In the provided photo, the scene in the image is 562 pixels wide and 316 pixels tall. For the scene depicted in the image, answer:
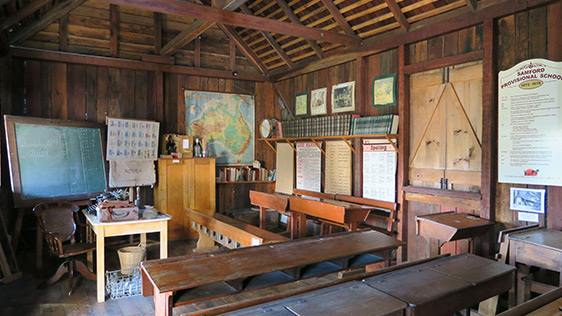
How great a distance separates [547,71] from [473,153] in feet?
3.71

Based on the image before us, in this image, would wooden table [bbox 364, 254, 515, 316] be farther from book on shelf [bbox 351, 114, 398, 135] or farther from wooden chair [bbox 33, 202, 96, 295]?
wooden chair [bbox 33, 202, 96, 295]

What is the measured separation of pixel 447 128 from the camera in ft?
14.9

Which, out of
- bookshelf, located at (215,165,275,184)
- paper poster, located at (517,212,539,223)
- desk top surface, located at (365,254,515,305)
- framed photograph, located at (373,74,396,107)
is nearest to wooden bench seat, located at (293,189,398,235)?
framed photograph, located at (373,74,396,107)

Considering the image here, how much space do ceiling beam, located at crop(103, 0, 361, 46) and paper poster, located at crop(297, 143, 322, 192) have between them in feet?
6.75

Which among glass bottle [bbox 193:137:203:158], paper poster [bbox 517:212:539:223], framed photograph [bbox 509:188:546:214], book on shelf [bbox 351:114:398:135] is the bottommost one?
paper poster [bbox 517:212:539:223]

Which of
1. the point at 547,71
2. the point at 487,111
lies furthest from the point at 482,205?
the point at 547,71

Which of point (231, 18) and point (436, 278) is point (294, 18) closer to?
point (231, 18)

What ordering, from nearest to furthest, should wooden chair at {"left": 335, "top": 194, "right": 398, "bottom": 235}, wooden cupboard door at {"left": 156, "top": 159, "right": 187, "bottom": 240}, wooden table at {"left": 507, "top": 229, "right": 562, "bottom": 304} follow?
1. wooden table at {"left": 507, "top": 229, "right": 562, "bottom": 304}
2. wooden chair at {"left": 335, "top": 194, "right": 398, "bottom": 235}
3. wooden cupboard door at {"left": 156, "top": 159, "right": 187, "bottom": 240}

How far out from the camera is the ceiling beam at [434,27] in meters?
3.83

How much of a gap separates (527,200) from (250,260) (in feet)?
9.78

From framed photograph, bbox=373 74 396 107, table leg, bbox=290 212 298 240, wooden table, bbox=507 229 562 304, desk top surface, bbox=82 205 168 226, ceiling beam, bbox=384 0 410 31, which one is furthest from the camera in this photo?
table leg, bbox=290 212 298 240

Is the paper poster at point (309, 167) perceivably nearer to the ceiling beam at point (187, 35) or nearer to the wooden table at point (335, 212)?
the wooden table at point (335, 212)

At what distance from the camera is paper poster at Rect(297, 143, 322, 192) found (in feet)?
21.7

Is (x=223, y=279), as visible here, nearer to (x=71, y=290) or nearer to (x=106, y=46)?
(x=71, y=290)
